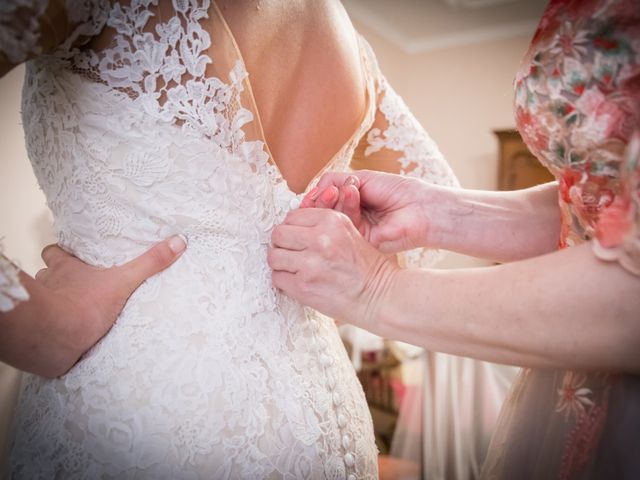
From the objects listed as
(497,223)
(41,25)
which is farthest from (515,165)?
(41,25)

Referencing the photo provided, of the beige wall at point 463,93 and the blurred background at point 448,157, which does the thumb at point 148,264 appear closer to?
the blurred background at point 448,157

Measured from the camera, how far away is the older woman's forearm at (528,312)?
1.79 ft

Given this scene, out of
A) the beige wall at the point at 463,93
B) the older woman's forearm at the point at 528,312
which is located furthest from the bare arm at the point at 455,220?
the beige wall at the point at 463,93

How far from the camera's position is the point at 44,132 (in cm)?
70

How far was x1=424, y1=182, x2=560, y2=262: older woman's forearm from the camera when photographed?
91 cm

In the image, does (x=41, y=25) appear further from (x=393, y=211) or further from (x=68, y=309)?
(x=393, y=211)

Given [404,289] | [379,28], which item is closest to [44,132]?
[404,289]

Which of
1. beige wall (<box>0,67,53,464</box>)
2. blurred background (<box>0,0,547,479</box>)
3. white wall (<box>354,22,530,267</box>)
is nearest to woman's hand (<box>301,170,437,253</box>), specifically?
blurred background (<box>0,0,547,479</box>)

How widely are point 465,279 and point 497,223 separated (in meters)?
0.32

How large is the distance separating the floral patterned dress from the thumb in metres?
0.56

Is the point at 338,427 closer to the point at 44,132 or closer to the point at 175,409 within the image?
the point at 175,409

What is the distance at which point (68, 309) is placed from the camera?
2.11 ft

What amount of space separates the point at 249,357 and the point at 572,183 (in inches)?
20.7

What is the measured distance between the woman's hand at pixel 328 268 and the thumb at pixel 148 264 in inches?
5.9
